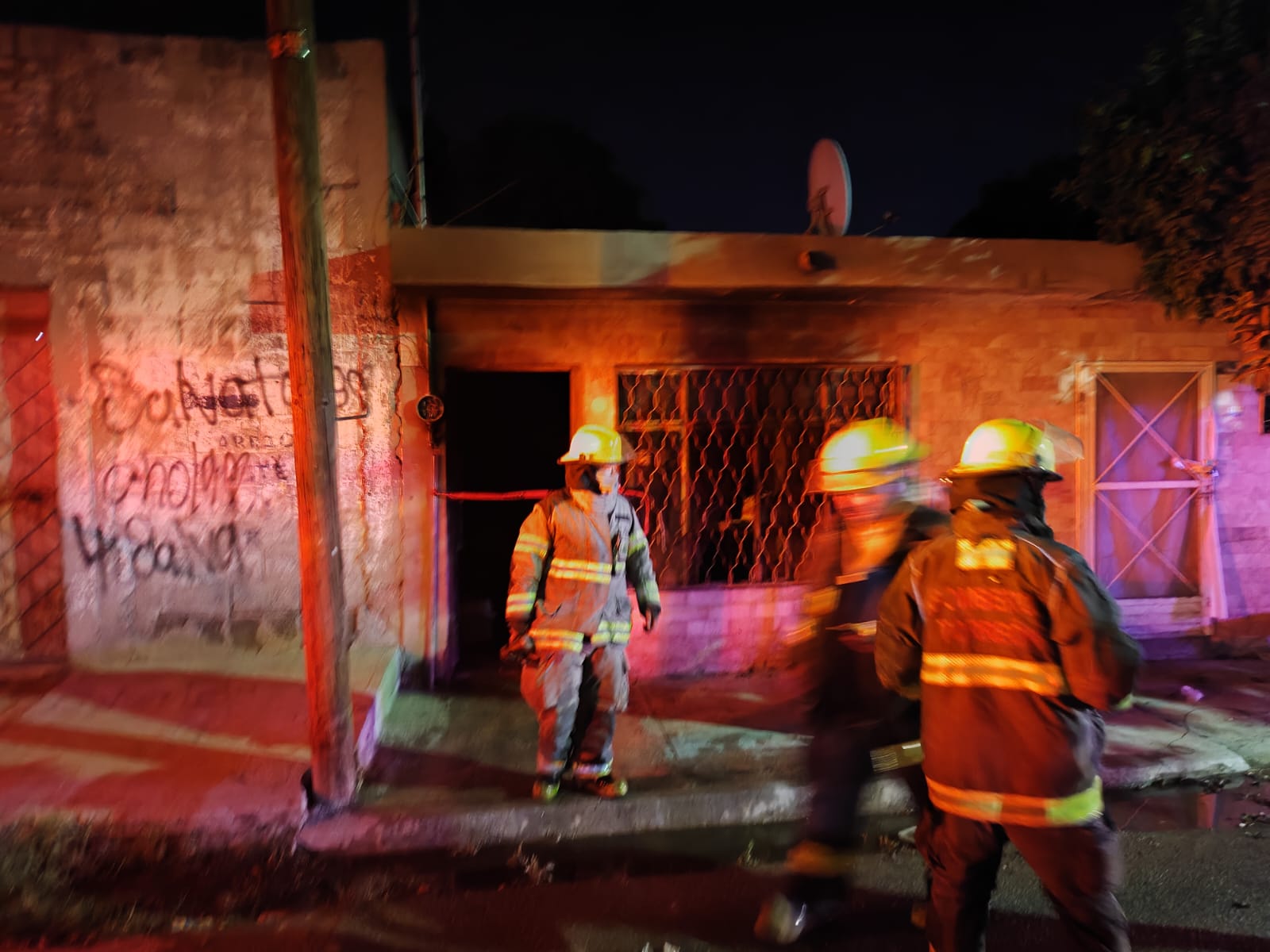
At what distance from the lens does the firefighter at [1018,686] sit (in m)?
2.29

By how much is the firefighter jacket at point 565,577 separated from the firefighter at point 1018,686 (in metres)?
1.90

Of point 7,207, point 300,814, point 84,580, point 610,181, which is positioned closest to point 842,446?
point 300,814

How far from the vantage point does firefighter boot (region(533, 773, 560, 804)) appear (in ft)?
13.6

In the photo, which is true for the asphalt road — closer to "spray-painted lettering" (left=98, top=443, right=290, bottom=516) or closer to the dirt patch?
the dirt patch

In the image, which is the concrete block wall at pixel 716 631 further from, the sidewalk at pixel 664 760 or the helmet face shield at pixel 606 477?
the helmet face shield at pixel 606 477

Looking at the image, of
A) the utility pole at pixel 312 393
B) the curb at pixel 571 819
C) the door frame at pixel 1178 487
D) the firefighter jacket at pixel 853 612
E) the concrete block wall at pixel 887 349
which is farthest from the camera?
the door frame at pixel 1178 487

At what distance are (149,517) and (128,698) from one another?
3.97 feet

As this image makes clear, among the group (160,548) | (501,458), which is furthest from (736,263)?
(160,548)

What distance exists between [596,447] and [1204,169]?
15.2 ft

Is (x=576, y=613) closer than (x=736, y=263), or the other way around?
(x=576, y=613)

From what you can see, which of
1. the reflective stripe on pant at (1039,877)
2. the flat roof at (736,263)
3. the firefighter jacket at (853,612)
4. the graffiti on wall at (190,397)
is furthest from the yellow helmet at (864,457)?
the graffiti on wall at (190,397)

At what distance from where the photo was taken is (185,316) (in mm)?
5605

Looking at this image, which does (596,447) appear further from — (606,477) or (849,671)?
(849,671)

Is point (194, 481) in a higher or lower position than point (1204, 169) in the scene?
lower
